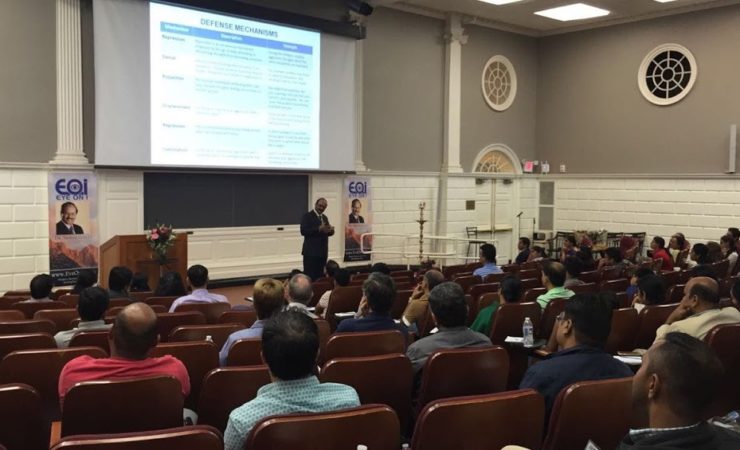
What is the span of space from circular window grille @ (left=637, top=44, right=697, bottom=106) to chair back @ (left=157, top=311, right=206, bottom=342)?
11.6 m

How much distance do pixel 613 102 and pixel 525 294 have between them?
966cm

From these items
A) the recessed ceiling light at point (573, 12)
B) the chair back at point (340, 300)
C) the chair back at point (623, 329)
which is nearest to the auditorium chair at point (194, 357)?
the chair back at point (340, 300)

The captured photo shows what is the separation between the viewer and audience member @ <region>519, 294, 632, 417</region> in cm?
264

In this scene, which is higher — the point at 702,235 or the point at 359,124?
the point at 359,124

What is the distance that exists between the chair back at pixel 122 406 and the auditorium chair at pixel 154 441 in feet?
1.63

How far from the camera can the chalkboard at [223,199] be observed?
975 cm

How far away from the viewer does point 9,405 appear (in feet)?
7.33

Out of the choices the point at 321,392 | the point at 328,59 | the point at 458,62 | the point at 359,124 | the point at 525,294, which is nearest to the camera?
the point at 321,392

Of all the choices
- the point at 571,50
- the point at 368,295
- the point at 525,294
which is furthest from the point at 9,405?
the point at 571,50

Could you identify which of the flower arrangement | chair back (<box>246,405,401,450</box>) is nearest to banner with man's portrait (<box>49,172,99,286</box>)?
the flower arrangement

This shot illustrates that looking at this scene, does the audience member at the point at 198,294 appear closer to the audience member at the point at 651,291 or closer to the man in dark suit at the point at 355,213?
the audience member at the point at 651,291

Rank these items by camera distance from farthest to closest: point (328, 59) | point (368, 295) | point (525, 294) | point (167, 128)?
point (328, 59) < point (167, 128) < point (525, 294) < point (368, 295)

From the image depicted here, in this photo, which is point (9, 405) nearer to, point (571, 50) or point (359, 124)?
point (359, 124)

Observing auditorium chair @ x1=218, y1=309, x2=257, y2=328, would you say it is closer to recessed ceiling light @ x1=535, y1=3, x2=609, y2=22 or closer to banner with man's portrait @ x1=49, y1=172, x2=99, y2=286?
banner with man's portrait @ x1=49, y1=172, x2=99, y2=286
